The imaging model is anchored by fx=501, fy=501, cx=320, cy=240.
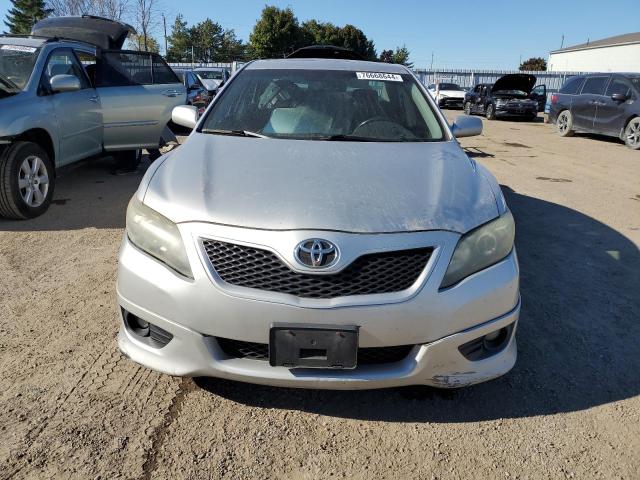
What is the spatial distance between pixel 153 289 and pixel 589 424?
1986 millimetres

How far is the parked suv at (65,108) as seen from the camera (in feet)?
15.2

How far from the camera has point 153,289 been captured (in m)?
2.00

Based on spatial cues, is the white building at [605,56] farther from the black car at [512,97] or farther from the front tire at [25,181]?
the front tire at [25,181]

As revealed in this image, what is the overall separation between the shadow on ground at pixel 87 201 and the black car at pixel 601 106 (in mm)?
10428

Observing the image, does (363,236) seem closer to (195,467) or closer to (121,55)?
(195,467)

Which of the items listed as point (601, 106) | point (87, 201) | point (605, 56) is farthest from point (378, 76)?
point (605, 56)

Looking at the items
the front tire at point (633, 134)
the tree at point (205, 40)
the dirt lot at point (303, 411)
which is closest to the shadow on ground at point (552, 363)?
the dirt lot at point (303, 411)

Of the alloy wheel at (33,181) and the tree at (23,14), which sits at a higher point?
the tree at (23,14)

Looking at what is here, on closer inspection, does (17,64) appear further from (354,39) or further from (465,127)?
(354,39)

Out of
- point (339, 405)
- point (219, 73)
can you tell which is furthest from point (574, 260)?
point (219, 73)

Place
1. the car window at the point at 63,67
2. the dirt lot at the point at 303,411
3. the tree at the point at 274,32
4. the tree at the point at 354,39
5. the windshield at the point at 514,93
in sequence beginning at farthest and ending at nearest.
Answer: the tree at the point at 354,39 → the tree at the point at 274,32 → the windshield at the point at 514,93 → the car window at the point at 63,67 → the dirt lot at the point at 303,411

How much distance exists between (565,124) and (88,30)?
464 inches

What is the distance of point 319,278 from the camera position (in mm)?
1874

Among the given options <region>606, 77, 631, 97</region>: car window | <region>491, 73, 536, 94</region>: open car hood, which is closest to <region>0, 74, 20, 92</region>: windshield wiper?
<region>606, 77, 631, 97</region>: car window
